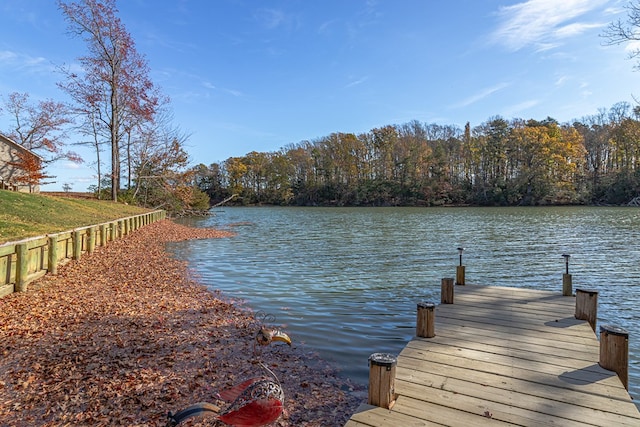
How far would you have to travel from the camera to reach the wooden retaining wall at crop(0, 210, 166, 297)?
7.38 metres

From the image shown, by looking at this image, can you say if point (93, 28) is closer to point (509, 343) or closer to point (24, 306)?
point (24, 306)

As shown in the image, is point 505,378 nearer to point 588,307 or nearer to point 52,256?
point 588,307

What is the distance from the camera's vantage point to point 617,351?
4074mm

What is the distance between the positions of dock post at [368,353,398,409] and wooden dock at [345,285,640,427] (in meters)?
0.07

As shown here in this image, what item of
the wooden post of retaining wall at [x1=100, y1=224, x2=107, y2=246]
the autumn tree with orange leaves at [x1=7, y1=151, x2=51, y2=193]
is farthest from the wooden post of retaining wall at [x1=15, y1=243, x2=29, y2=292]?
the autumn tree with orange leaves at [x1=7, y1=151, x2=51, y2=193]

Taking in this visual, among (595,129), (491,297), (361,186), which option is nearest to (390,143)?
(361,186)

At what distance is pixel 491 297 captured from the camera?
24.2 ft

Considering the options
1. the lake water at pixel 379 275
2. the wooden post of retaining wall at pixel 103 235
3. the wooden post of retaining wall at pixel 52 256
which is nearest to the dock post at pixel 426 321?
the lake water at pixel 379 275

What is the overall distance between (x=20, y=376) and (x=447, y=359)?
513 cm

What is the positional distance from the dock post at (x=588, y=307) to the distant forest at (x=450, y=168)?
178 ft

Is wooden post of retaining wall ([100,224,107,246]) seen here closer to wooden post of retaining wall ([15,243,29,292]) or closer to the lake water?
the lake water

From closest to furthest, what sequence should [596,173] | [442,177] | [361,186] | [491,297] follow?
[491,297] < [596,173] < [442,177] < [361,186]

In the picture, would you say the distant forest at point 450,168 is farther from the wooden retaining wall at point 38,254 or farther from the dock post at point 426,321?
the dock post at point 426,321

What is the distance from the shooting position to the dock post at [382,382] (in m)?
3.35
